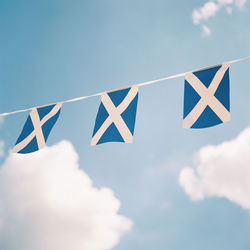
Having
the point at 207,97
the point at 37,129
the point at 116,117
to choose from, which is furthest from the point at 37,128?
the point at 207,97

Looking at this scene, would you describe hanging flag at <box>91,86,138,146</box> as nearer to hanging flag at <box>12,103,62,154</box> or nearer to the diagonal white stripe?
hanging flag at <box>12,103,62,154</box>

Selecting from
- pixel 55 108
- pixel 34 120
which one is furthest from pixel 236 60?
pixel 34 120

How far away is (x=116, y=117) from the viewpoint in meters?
2.98

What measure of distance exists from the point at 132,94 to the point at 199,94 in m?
0.78

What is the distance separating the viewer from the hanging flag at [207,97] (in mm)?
2477

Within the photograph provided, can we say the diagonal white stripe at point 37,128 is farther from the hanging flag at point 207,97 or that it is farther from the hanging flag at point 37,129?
the hanging flag at point 207,97

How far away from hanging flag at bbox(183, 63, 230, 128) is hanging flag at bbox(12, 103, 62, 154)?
5.51ft

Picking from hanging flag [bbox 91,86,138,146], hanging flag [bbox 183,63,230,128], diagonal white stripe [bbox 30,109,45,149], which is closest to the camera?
hanging flag [bbox 183,63,230,128]

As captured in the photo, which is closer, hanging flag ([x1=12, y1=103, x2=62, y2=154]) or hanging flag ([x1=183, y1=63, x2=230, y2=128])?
hanging flag ([x1=183, y1=63, x2=230, y2=128])

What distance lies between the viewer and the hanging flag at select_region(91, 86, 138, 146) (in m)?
2.84

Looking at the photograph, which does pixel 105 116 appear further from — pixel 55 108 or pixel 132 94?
pixel 55 108

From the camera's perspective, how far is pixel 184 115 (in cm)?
262

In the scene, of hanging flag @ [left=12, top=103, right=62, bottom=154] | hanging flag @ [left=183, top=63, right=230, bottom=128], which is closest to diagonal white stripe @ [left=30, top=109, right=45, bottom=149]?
hanging flag @ [left=12, top=103, right=62, bottom=154]

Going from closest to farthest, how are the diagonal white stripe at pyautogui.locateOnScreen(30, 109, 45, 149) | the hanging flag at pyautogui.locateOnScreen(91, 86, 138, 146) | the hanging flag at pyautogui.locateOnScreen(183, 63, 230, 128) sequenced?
the hanging flag at pyautogui.locateOnScreen(183, 63, 230, 128)
the hanging flag at pyautogui.locateOnScreen(91, 86, 138, 146)
the diagonal white stripe at pyautogui.locateOnScreen(30, 109, 45, 149)
